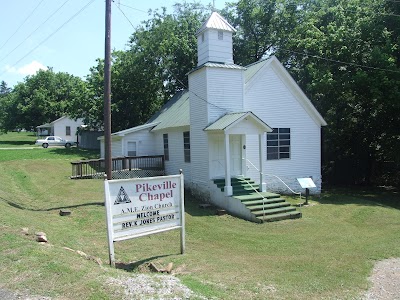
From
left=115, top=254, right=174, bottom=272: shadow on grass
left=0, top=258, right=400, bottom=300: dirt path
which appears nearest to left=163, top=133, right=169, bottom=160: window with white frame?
left=115, top=254, right=174, bottom=272: shadow on grass

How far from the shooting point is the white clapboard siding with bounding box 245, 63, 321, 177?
18.5 m

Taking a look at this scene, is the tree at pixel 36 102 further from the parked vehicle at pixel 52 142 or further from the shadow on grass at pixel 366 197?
the shadow on grass at pixel 366 197

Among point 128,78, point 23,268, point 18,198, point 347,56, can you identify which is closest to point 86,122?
point 128,78

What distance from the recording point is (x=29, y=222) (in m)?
9.79

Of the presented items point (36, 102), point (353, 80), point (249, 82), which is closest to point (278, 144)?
point (249, 82)

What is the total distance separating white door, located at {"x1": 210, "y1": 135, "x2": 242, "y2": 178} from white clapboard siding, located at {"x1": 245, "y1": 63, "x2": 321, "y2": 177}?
0.95 m

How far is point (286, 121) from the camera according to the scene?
19.3m

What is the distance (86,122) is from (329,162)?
2328cm

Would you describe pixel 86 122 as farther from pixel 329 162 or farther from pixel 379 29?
pixel 379 29

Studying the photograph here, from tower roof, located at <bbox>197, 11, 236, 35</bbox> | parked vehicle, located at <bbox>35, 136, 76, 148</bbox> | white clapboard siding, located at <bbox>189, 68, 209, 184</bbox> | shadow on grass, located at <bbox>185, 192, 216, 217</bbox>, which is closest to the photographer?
shadow on grass, located at <bbox>185, 192, 216, 217</bbox>

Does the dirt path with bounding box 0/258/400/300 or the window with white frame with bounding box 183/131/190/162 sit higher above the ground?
the window with white frame with bounding box 183/131/190/162

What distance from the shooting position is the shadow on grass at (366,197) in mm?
17750

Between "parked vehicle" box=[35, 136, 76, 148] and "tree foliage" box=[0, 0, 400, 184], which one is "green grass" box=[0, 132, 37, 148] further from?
"tree foliage" box=[0, 0, 400, 184]

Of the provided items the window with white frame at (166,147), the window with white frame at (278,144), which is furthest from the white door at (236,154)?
the window with white frame at (166,147)
